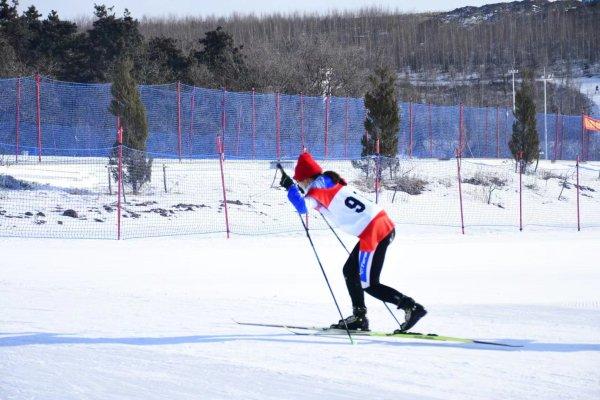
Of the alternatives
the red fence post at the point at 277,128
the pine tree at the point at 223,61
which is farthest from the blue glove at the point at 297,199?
the pine tree at the point at 223,61

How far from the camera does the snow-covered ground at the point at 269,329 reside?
546 centimetres

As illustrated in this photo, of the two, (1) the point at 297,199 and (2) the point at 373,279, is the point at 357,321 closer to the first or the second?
(2) the point at 373,279

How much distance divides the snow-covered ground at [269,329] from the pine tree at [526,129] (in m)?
20.4

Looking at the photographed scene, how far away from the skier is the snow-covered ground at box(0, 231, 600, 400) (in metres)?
0.39

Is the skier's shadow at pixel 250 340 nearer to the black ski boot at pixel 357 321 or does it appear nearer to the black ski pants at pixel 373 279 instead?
the black ski boot at pixel 357 321

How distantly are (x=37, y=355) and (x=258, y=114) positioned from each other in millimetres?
23877

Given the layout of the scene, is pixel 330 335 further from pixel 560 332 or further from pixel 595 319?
pixel 595 319

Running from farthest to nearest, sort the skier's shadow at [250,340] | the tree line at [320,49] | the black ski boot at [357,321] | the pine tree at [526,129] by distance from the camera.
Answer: the tree line at [320,49] → the pine tree at [526,129] → the black ski boot at [357,321] → the skier's shadow at [250,340]

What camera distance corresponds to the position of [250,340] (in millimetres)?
6973

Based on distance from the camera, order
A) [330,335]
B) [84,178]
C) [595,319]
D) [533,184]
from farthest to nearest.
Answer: [533,184]
[84,178]
[595,319]
[330,335]

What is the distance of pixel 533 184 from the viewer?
32125 millimetres

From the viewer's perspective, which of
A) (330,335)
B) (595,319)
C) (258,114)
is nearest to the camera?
(330,335)

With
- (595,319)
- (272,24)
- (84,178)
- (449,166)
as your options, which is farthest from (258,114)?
(272,24)

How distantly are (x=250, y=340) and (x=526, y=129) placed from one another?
3000 centimetres
